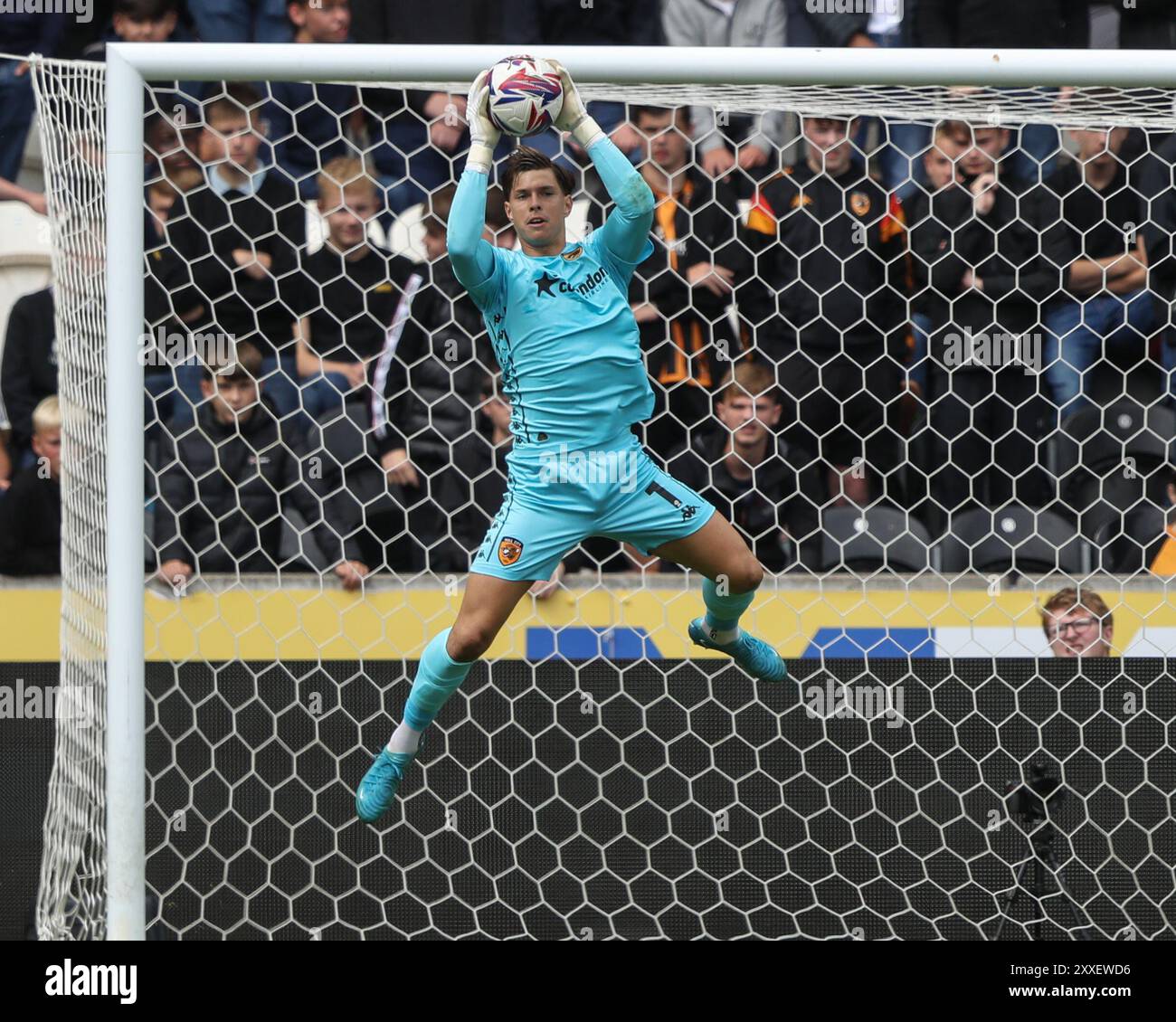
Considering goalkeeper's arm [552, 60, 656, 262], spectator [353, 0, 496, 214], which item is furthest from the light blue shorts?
spectator [353, 0, 496, 214]

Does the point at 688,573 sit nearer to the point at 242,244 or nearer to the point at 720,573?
the point at 720,573

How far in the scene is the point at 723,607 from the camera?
11.9 ft

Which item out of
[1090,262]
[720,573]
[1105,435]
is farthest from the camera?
[1105,435]

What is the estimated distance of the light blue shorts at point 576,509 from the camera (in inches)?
136

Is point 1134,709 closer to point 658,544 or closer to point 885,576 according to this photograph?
point 885,576

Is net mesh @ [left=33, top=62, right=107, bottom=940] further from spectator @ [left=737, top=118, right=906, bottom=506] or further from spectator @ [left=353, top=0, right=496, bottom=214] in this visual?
spectator @ [left=737, top=118, right=906, bottom=506]

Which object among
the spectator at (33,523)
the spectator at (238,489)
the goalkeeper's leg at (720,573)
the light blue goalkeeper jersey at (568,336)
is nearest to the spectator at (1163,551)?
the goalkeeper's leg at (720,573)

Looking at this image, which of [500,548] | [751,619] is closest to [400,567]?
[751,619]

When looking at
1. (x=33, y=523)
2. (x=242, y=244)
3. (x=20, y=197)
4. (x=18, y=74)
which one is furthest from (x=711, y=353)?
(x=18, y=74)

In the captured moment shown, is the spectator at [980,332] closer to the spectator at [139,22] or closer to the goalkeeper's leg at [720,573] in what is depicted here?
the goalkeeper's leg at [720,573]

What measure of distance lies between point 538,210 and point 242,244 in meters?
1.52

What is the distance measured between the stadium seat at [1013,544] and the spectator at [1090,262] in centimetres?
38

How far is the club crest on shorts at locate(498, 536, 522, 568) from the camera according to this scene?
11.3 ft
